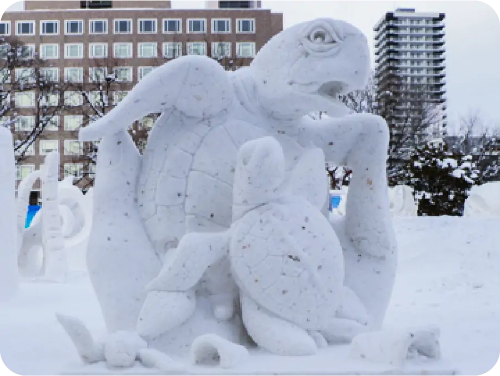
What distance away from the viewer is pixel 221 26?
78.0ft

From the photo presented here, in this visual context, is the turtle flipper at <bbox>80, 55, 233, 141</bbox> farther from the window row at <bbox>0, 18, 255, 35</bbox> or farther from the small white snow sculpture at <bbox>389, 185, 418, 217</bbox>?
the window row at <bbox>0, 18, 255, 35</bbox>

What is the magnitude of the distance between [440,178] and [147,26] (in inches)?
548

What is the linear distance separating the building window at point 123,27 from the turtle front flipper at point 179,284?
73.1ft

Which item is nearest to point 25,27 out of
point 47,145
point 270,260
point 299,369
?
point 47,145

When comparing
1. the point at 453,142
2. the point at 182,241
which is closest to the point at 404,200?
the point at 182,241

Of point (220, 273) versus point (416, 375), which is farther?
point (220, 273)

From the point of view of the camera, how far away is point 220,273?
8.91ft

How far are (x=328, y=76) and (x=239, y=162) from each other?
0.57 meters

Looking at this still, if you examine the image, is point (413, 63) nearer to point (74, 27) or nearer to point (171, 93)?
point (74, 27)

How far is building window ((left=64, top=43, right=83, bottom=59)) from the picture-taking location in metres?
24.5

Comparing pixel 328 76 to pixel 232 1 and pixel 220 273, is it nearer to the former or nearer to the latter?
pixel 220 273

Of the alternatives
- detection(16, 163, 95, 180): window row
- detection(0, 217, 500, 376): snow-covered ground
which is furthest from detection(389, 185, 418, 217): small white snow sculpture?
detection(16, 163, 95, 180): window row

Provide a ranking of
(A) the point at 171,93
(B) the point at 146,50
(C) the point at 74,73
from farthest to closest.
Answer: (B) the point at 146,50 → (C) the point at 74,73 → (A) the point at 171,93

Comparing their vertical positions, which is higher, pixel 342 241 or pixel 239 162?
pixel 239 162
